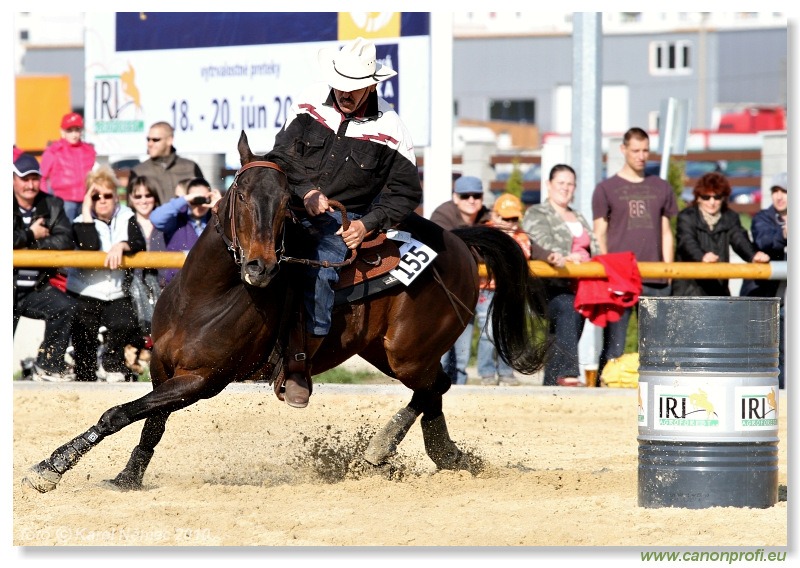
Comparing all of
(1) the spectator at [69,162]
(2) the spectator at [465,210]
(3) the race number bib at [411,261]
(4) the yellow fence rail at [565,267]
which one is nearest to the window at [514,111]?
(1) the spectator at [69,162]

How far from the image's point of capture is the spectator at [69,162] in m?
11.6

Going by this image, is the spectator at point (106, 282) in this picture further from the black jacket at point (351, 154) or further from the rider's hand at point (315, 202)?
the rider's hand at point (315, 202)

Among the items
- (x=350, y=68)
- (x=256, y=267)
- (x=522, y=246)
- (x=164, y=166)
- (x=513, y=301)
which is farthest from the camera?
(x=164, y=166)

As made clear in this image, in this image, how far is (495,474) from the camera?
292 inches

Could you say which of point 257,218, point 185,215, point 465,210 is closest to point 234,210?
point 257,218

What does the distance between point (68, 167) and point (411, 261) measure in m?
5.82

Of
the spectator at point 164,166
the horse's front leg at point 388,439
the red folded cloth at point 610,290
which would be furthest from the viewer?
the spectator at point 164,166

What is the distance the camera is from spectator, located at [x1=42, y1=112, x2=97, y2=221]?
1161 cm

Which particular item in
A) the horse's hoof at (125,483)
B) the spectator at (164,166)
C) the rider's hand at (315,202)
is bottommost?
the horse's hoof at (125,483)

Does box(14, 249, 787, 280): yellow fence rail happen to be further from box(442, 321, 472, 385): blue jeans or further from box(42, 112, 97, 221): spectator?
box(42, 112, 97, 221): spectator

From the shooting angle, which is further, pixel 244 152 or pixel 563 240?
pixel 563 240

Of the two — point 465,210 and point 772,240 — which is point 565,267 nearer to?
point 465,210

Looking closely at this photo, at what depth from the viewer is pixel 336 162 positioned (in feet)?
21.4

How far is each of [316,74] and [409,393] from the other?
10.8 ft
